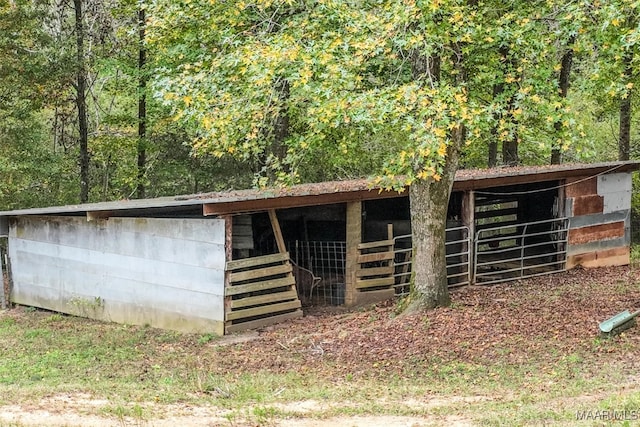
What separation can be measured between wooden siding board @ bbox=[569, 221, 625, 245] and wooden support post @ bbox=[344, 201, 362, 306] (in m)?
4.80

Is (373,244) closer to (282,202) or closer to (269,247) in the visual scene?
(282,202)

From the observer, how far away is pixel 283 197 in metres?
9.85

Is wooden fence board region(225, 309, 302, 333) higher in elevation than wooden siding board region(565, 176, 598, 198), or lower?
lower

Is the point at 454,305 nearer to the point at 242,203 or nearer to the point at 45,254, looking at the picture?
the point at 242,203

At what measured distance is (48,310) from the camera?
12.9 metres

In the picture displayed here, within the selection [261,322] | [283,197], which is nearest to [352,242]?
[283,197]

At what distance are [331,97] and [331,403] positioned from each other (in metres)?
3.15

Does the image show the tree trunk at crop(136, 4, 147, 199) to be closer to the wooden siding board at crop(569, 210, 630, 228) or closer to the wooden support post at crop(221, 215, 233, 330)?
the wooden support post at crop(221, 215, 233, 330)

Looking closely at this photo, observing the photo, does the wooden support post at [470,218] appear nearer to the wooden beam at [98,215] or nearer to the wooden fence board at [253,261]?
the wooden fence board at [253,261]

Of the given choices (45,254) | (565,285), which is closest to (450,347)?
(565,285)

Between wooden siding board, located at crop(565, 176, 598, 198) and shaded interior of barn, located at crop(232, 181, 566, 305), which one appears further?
wooden siding board, located at crop(565, 176, 598, 198)

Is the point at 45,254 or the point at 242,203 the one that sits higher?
the point at 242,203

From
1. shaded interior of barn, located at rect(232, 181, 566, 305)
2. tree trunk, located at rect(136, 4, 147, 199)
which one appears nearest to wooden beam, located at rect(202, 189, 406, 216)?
shaded interior of barn, located at rect(232, 181, 566, 305)

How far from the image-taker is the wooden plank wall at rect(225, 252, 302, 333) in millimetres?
9734
